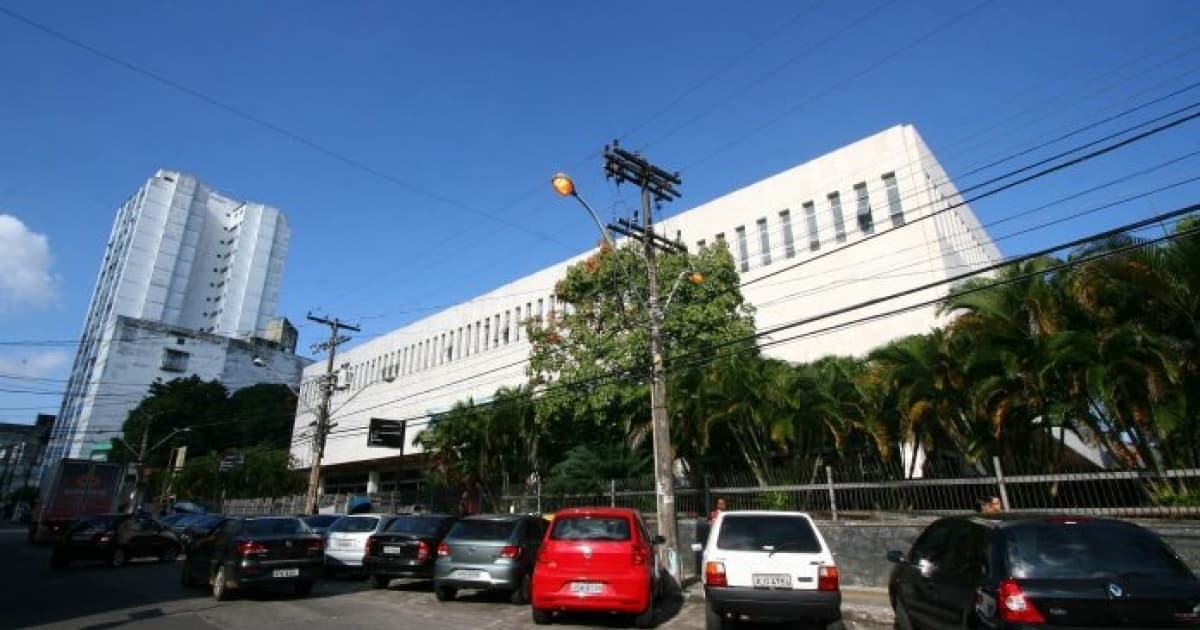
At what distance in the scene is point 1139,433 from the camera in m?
11.8

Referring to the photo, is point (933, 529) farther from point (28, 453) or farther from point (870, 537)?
point (28, 453)

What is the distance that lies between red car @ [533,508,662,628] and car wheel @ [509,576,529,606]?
1651 mm

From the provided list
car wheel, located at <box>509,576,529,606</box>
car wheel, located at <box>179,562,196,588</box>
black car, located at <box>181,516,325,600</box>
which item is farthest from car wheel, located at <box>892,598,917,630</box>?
car wheel, located at <box>179,562,196,588</box>

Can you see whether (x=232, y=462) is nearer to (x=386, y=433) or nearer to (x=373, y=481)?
(x=373, y=481)

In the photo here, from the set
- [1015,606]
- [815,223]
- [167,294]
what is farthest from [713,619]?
[167,294]

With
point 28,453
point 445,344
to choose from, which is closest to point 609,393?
point 445,344

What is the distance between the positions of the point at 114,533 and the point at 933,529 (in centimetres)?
2078

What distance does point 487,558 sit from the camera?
10.4 m

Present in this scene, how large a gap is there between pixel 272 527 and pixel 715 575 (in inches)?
337

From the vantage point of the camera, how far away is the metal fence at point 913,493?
34.2 feet

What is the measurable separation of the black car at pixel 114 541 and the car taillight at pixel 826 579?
1928 centimetres

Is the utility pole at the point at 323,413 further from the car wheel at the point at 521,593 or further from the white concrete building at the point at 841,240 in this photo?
the car wheel at the point at 521,593

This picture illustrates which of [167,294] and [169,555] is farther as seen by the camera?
[167,294]

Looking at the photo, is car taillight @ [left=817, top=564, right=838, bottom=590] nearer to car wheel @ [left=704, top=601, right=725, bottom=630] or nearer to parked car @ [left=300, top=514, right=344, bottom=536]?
car wheel @ [left=704, top=601, right=725, bottom=630]
